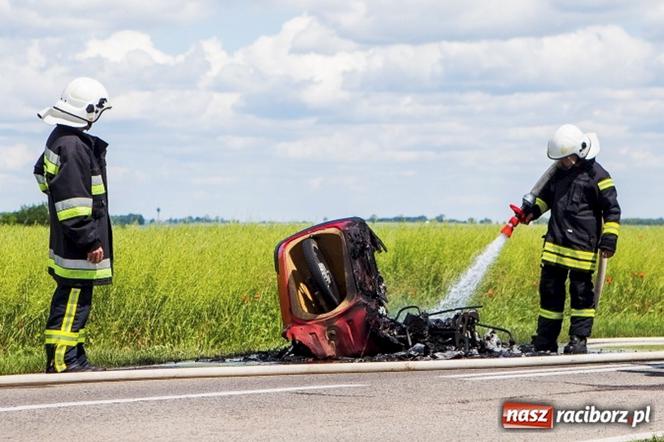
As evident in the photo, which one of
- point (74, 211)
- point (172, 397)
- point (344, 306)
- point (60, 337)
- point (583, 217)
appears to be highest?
point (583, 217)

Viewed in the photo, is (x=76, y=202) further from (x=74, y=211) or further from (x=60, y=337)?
(x=60, y=337)

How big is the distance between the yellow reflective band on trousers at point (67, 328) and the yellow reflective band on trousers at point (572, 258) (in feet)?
15.1

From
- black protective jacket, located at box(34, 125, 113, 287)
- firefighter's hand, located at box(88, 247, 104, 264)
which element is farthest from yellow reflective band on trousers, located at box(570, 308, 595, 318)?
firefighter's hand, located at box(88, 247, 104, 264)

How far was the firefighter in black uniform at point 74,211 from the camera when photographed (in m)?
9.90

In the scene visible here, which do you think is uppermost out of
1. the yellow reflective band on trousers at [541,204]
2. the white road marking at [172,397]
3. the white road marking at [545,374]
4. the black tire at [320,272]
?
the yellow reflective band on trousers at [541,204]

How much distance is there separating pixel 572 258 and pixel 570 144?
1.05 m

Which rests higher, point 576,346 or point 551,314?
point 551,314

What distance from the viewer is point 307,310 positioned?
11.1 meters

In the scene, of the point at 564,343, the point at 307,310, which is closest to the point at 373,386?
the point at 307,310

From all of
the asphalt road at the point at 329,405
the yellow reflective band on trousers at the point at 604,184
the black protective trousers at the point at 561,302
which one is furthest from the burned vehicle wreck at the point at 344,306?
the yellow reflective band on trousers at the point at 604,184

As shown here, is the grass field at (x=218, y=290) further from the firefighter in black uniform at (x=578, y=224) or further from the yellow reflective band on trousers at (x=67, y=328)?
the firefighter in black uniform at (x=578, y=224)

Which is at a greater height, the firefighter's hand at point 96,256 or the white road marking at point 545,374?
the firefighter's hand at point 96,256

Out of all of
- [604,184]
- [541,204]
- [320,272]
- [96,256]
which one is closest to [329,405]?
[96,256]

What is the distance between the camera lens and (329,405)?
823 centimetres
